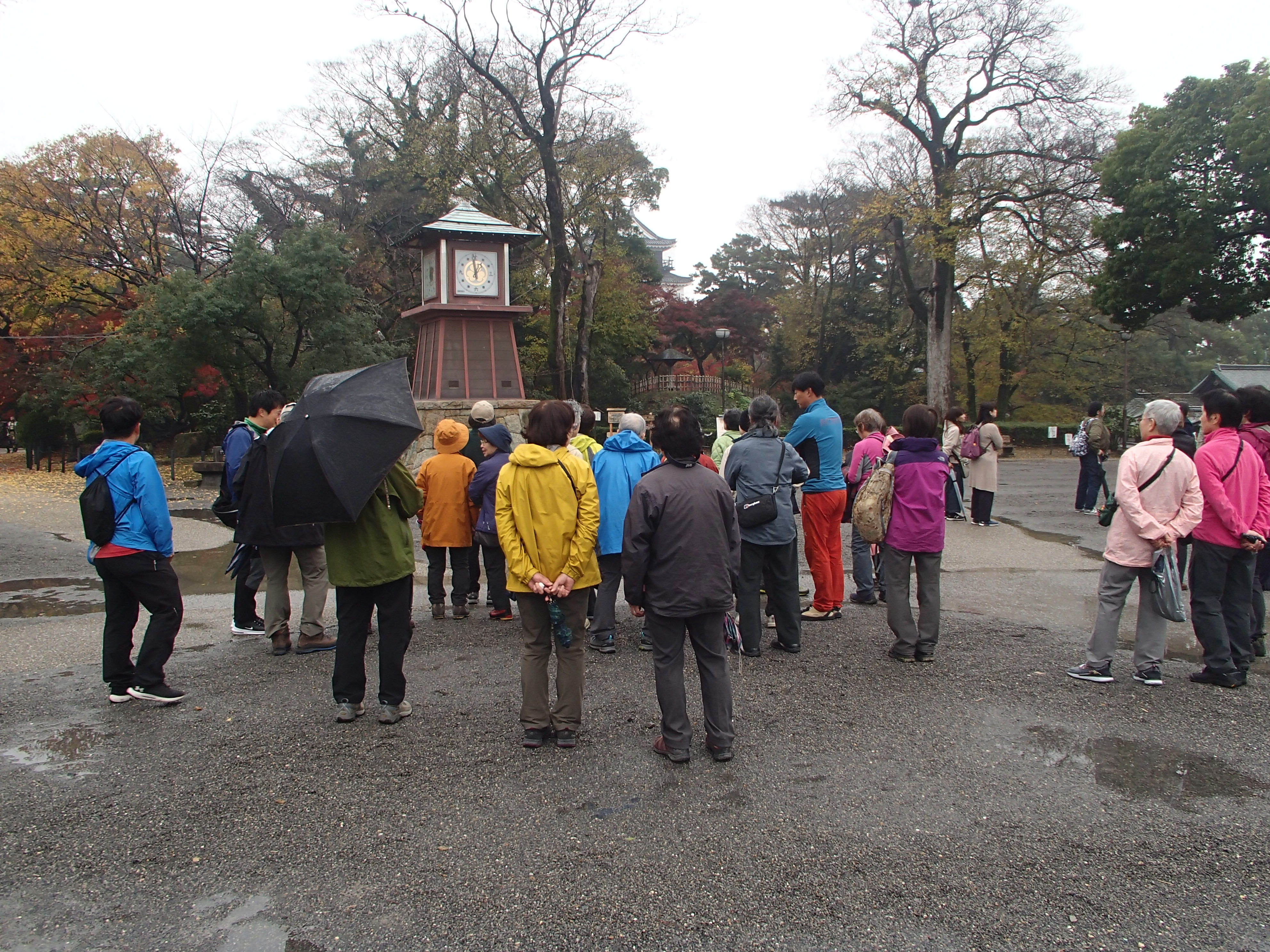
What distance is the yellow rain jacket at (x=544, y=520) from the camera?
13.4ft

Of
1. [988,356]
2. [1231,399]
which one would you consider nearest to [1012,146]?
[988,356]

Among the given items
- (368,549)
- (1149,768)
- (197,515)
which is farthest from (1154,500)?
(197,515)

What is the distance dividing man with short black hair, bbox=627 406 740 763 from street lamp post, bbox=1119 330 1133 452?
24870mm

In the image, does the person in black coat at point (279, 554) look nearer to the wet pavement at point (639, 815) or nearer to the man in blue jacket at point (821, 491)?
the wet pavement at point (639, 815)

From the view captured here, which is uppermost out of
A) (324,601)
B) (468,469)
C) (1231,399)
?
(1231,399)

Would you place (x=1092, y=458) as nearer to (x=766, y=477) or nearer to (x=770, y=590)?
(x=770, y=590)

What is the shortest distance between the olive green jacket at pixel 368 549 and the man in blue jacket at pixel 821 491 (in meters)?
3.22

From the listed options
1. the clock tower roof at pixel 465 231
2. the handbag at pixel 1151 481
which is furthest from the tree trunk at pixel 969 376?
the handbag at pixel 1151 481

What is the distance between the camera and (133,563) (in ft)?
15.6

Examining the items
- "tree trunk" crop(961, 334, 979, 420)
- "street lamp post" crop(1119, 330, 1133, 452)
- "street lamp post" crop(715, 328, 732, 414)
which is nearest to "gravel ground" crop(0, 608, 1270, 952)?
"street lamp post" crop(715, 328, 732, 414)

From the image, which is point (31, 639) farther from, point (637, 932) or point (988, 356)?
point (988, 356)

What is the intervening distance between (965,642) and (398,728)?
4.08 m

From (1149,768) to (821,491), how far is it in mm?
3130

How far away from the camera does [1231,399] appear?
5.24 metres
